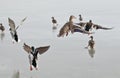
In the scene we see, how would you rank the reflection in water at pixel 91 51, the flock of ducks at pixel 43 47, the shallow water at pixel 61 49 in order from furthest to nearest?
the reflection in water at pixel 91 51 → the shallow water at pixel 61 49 → the flock of ducks at pixel 43 47

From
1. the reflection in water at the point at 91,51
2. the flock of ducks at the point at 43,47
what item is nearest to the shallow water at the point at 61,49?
the reflection in water at the point at 91,51

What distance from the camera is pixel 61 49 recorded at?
17.4m

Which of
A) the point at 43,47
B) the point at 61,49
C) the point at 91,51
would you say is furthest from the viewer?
the point at 61,49

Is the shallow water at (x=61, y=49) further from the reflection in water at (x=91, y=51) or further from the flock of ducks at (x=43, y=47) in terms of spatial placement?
the flock of ducks at (x=43, y=47)

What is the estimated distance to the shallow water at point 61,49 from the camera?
538 inches

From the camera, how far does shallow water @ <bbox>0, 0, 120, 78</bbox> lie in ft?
44.8

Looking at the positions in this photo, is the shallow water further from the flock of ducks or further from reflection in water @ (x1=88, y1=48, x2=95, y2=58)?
the flock of ducks

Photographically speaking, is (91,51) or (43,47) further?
(91,51)

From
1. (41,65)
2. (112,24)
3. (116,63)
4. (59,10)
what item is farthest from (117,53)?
(59,10)

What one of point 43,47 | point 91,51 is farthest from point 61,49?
point 43,47

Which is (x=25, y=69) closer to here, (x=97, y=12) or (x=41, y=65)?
(x=41, y=65)

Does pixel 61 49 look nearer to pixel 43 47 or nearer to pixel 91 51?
pixel 91 51

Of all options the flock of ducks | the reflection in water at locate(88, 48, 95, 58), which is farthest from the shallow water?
the flock of ducks

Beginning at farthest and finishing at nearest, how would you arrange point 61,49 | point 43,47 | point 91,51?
point 61,49, point 91,51, point 43,47
